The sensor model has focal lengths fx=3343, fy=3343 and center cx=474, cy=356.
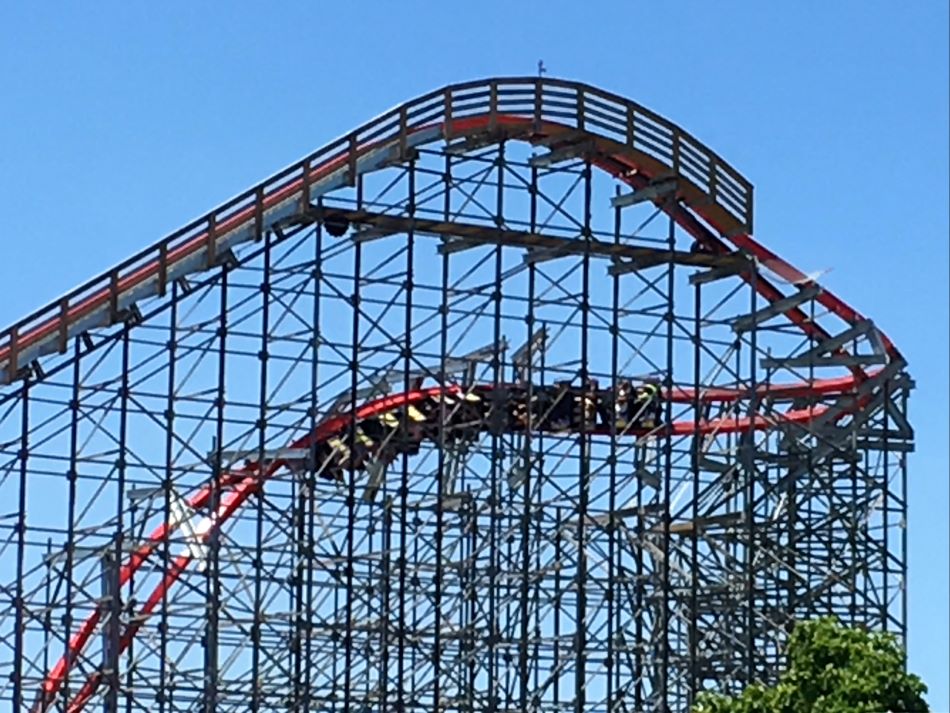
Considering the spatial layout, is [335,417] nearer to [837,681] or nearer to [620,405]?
[620,405]

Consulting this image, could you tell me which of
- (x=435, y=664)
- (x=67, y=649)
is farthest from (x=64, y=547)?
(x=435, y=664)

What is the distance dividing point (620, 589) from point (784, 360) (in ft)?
12.5

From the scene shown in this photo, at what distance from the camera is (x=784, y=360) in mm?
44875

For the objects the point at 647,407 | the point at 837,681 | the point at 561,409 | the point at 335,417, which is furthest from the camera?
the point at 647,407

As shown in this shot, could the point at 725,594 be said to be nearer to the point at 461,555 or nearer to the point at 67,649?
the point at 461,555

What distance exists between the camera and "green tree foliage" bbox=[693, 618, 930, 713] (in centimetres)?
3397

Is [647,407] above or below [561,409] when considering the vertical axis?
above

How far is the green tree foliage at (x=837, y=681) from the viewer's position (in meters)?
34.0

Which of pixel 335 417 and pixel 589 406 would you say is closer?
pixel 335 417

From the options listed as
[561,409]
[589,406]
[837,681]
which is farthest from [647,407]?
[837,681]

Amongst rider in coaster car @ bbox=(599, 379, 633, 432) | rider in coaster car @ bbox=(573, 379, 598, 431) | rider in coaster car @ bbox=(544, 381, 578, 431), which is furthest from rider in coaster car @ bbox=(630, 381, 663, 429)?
rider in coaster car @ bbox=(544, 381, 578, 431)

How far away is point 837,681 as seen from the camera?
34.3 metres

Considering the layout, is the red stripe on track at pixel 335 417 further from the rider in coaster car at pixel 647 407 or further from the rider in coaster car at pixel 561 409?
the rider in coaster car at pixel 561 409

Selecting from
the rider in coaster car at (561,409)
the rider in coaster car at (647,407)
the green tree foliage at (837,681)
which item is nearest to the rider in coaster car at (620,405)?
the rider in coaster car at (647,407)
